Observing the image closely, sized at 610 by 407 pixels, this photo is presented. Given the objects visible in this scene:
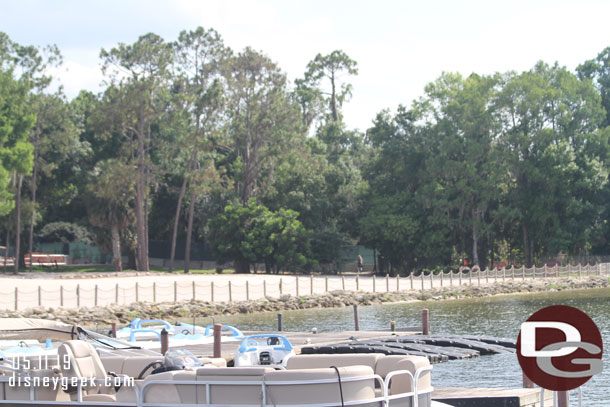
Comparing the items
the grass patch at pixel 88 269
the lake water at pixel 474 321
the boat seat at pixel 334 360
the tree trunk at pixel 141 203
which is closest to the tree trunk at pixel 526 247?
the lake water at pixel 474 321

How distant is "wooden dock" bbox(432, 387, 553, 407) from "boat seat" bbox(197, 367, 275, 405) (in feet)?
18.8

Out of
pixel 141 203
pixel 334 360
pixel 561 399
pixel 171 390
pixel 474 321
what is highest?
pixel 141 203

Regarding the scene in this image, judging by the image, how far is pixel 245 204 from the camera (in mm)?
70438

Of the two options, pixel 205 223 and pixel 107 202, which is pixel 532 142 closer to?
pixel 205 223

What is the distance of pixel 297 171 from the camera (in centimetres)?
7100

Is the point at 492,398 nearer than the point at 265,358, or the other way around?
the point at 492,398

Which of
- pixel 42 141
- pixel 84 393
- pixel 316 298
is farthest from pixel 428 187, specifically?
pixel 84 393

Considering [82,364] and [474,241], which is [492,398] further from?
[474,241]

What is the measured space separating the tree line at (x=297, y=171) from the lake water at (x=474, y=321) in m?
15.9

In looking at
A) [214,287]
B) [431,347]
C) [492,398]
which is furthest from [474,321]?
[492,398]

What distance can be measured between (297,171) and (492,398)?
56768 mm

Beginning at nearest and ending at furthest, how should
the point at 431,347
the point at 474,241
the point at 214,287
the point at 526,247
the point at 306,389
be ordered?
the point at 306,389 → the point at 431,347 → the point at 214,287 → the point at 474,241 → the point at 526,247

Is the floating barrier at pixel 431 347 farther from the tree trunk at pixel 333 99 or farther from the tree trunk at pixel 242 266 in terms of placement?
the tree trunk at pixel 333 99

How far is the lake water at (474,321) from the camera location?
21094 mm
